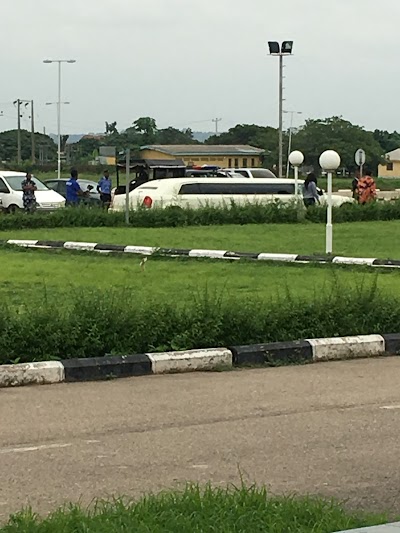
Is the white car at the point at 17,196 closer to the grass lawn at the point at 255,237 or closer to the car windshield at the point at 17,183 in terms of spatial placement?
the car windshield at the point at 17,183

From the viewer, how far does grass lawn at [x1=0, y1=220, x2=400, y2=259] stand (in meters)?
21.0

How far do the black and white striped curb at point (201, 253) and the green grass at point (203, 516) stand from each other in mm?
11777

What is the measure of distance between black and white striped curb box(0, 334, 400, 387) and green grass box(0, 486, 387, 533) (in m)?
3.70

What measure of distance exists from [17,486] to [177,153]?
8195 centimetres

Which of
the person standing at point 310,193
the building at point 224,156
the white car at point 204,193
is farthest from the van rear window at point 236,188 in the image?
the building at point 224,156

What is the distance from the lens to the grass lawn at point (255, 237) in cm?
2103

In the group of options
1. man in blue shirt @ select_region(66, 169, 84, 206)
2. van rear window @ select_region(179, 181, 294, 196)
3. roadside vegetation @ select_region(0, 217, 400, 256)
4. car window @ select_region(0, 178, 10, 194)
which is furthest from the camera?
car window @ select_region(0, 178, 10, 194)

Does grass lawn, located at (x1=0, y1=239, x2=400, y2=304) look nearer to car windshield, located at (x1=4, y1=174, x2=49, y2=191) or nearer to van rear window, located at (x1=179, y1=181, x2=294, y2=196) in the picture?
van rear window, located at (x1=179, y1=181, x2=294, y2=196)

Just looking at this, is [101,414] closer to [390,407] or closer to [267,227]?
[390,407]

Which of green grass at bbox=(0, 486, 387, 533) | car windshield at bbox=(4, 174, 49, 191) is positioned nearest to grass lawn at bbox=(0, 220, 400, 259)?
car windshield at bbox=(4, 174, 49, 191)

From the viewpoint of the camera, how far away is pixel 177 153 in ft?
287

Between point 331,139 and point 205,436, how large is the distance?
259ft

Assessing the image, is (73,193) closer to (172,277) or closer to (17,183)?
(17,183)

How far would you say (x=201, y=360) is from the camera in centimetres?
989
